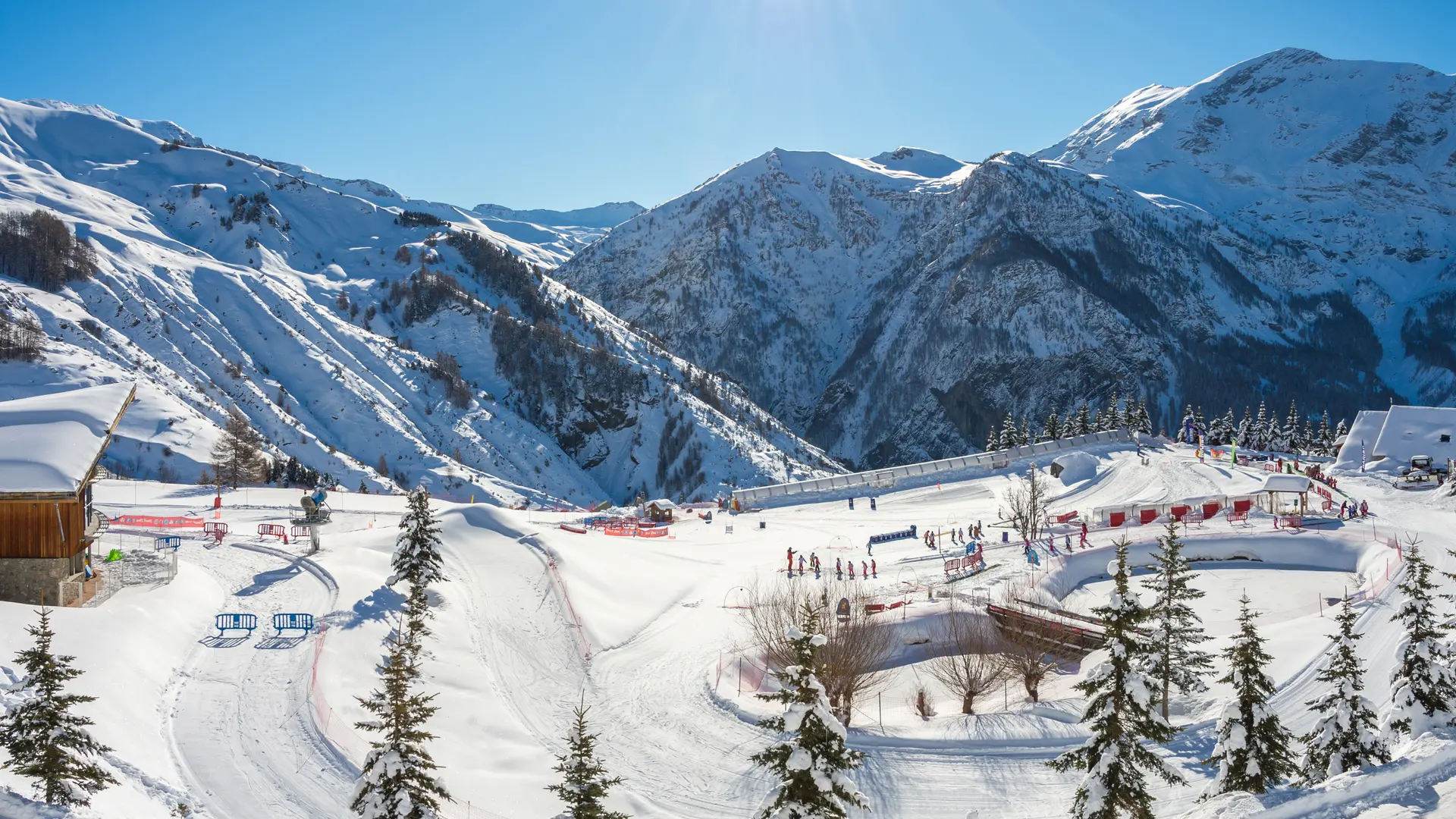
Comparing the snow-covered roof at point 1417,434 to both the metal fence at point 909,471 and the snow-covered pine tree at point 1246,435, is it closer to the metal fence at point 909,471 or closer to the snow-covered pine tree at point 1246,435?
the metal fence at point 909,471

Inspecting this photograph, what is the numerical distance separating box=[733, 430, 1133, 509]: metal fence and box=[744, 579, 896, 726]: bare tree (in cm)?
3311

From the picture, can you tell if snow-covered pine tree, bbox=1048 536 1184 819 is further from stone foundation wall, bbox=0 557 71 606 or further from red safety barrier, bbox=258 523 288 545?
Answer: red safety barrier, bbox=258 523 288 545

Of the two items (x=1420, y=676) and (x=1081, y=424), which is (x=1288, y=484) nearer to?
(x=1420, y=676)

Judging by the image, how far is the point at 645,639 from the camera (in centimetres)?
3438

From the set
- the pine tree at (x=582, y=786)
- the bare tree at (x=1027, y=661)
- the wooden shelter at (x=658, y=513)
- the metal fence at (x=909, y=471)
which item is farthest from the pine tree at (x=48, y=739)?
the metal fence at (x=909, y=471)

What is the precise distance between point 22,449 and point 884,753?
97.8 feet

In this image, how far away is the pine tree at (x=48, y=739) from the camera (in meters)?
13.7

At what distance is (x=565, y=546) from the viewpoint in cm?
4047

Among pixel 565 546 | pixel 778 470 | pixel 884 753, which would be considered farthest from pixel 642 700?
pixel 778 470

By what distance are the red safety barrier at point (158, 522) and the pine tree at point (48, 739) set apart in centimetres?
3099

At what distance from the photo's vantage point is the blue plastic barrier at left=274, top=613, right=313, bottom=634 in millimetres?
28328

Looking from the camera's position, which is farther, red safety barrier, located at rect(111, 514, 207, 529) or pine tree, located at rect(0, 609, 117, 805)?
red safety barrier, located at rect(111, 514, 207, 529)

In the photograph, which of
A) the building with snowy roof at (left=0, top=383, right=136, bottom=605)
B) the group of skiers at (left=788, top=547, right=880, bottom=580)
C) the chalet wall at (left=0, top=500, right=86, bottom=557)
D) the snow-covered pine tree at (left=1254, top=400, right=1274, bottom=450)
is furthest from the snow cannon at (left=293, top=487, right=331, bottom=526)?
the snow-covered pine tree at (left=1254, top=400, right=1274, bottom=450)

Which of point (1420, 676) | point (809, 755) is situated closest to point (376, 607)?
point (809, 755)
